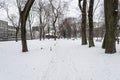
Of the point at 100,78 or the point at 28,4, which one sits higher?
the point at 28,4

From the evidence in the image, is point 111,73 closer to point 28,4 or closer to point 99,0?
point 28,4

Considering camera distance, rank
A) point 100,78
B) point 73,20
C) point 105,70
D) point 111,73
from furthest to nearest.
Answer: point 73,20, point 105,70, point 111,73, point 100,78

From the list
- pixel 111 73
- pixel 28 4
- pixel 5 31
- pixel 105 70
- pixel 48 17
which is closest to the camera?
pixel 111 73

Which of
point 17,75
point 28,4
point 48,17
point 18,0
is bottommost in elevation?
point 17,75

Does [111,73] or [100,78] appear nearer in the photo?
[100,78]

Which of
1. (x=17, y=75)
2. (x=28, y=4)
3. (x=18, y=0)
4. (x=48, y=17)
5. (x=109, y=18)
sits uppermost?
(x=18, y=0)

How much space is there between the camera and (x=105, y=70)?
22.6ft

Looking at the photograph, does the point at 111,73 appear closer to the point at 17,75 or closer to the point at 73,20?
the point at 17,75

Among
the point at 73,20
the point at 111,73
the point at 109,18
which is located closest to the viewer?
the point at 111,73

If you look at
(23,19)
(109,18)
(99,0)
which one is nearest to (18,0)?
(99,0)

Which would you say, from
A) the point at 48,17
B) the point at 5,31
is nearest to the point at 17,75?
the point at 48,17

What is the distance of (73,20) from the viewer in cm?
7744

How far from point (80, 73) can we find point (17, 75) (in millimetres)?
2548

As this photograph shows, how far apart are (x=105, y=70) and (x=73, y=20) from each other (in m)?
71.4
